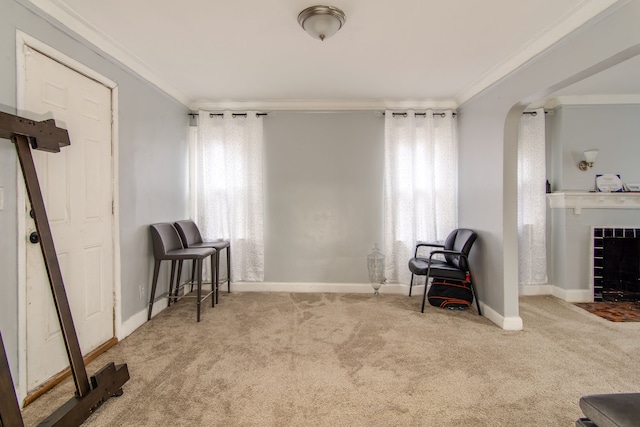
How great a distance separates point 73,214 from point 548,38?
3.74 meters

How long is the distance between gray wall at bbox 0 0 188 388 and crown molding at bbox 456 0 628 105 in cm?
344

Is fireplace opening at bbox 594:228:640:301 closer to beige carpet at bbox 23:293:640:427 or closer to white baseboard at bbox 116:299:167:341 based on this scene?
beige carpet at bbox 23:293:640:427

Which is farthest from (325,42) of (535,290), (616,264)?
(616,264)

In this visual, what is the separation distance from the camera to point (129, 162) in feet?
9.09

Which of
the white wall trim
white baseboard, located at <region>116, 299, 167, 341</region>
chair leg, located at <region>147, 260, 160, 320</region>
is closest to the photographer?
white baseboard, located at <region>116, 299, 167, 341</region>

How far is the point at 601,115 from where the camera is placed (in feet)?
12.4

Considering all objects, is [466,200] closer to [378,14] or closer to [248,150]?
[378,14]

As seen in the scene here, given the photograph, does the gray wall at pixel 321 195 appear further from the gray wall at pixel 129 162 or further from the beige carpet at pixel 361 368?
the gray wall at pixel 129 162

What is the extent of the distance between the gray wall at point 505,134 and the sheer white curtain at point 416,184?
0.54 feet

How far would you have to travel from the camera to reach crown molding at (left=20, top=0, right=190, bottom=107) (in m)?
1.92

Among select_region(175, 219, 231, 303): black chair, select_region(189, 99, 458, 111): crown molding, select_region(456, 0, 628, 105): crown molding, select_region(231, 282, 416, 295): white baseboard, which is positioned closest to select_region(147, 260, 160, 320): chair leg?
select_region(175, 219, 231, 303): black chair

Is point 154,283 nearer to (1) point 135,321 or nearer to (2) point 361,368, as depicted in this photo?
(1) point 135,321

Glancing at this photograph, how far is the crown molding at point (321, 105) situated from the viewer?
390 centimetres

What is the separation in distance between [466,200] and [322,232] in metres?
1.83
